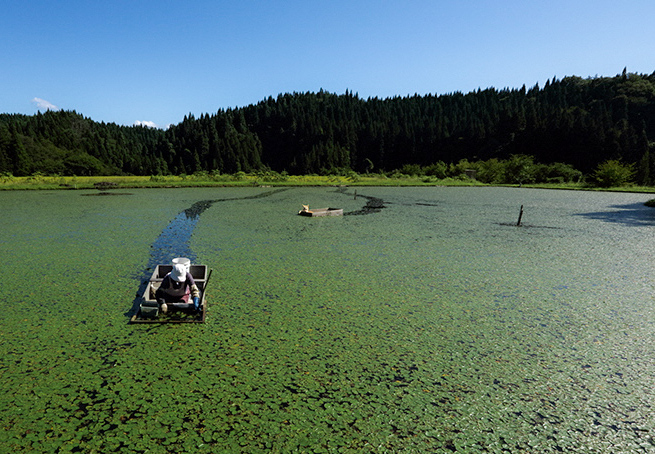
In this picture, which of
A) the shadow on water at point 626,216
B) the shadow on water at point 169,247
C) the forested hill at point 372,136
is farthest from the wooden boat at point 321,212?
the forested hill at point 372,136

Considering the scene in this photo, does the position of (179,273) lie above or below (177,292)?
above

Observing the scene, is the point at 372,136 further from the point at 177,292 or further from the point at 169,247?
the point at 177,292

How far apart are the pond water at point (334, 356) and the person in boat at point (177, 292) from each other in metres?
0.39

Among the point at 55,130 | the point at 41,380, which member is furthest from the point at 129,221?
the point at 55,130

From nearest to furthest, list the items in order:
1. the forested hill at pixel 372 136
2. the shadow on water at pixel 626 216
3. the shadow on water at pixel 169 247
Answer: the shadow on water at pixel 169 247 → the shadow on water at pixel 626 216 → the forested hill at pixel 372 136

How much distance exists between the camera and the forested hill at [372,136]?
83625mm

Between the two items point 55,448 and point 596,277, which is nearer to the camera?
point 55,448

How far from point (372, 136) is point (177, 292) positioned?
4602 inches

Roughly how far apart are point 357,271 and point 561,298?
5058 mm

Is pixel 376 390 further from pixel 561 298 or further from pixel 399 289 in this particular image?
pixel 561 298

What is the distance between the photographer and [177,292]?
259 inches

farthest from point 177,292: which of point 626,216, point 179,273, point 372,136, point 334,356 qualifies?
point 372,136

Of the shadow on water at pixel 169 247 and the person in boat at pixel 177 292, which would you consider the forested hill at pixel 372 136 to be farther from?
the person in boat at pixel 177 292

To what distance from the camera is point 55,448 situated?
3.63 meters
